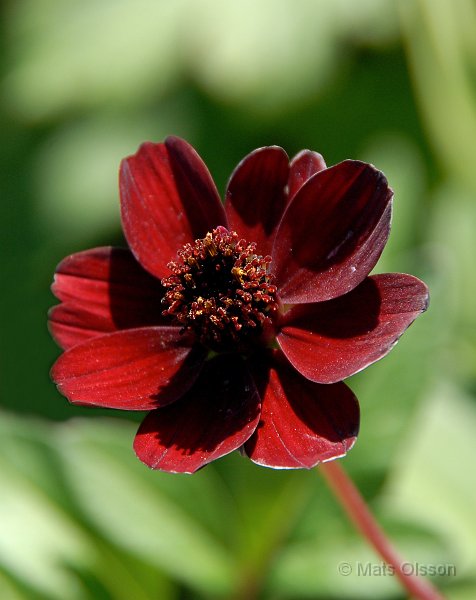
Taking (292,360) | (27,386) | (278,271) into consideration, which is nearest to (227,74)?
(27,386)

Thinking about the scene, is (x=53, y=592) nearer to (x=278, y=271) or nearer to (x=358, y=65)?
(x=278, y=271)

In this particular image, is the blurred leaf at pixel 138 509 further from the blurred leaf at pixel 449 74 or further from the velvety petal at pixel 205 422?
the blurred leaf at pixel 449 74

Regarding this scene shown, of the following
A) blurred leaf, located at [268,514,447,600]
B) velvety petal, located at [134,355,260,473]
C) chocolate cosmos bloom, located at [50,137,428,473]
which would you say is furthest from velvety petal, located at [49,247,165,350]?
blurred leaf, located at [268,514,447,600]

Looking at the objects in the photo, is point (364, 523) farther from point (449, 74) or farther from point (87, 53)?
point (87, 53)

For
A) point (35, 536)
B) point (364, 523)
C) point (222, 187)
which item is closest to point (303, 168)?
point (364, 523)
